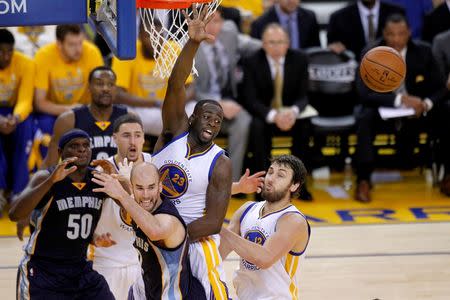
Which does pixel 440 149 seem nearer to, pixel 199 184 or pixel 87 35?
pixel 87 35

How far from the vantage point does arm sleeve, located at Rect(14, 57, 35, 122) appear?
28.3 feet

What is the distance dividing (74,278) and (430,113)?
5.07 metres

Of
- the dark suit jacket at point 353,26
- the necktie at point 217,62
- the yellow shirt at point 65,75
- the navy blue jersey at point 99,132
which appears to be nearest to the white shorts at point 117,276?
the navy blue jersey at point 99,132

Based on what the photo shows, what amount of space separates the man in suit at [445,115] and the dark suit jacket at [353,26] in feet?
1.92

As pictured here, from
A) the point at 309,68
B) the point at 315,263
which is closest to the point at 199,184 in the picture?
the point at 315,263

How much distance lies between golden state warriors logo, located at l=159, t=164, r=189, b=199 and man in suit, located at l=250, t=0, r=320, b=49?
497cm

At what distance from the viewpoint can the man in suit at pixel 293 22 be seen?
973cm

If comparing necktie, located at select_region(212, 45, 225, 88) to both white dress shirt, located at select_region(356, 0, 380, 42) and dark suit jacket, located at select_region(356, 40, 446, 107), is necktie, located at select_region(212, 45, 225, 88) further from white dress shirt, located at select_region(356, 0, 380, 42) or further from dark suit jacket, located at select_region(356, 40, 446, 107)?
white dress shirt, located at select_region(356, 0, 380, 42)

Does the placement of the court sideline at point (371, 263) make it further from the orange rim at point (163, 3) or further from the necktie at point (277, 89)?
the orange rim at point (163, 3)

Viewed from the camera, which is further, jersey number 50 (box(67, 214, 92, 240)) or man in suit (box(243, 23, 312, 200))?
man in suit (box(243, 23, 312, 200))

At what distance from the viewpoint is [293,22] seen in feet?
32.1

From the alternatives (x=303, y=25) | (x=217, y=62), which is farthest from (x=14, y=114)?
(x=303, y=25)

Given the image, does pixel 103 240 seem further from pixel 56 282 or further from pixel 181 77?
pixel 181 77

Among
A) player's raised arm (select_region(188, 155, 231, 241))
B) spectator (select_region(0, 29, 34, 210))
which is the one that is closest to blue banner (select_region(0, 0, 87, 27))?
player's raised arm (select_region(188, 155, 231, 241))
